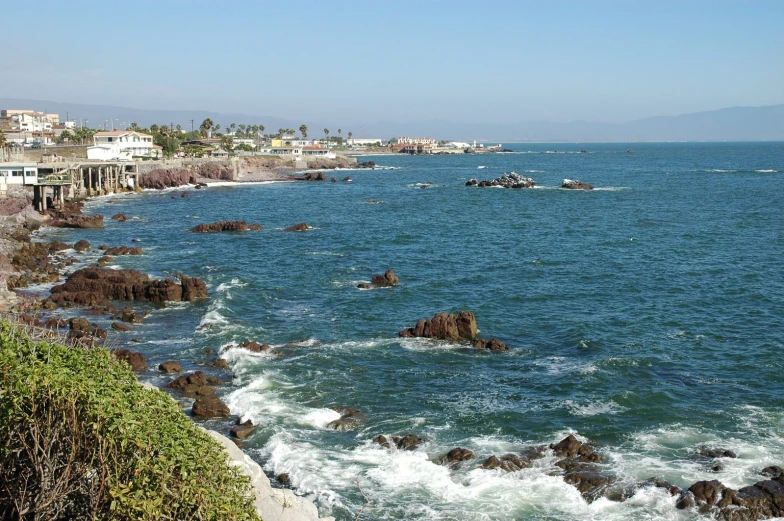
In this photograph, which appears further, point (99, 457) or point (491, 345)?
point (491, 345)

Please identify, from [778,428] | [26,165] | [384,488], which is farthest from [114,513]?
[26,165]

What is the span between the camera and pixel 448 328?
38.9 m

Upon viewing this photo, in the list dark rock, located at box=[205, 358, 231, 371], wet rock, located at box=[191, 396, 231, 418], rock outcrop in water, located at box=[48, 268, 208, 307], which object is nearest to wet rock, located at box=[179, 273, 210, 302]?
rock outcrop in water, located at box=[48, 268, 208, 307]

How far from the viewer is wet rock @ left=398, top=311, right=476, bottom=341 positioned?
3884 centimetres

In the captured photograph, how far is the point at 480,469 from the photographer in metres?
25.0

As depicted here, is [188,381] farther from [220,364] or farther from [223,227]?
[223,227]

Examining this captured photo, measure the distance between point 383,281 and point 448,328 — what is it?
13.2 metres

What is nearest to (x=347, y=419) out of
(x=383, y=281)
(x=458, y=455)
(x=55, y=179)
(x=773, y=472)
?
(x=458, y=455)

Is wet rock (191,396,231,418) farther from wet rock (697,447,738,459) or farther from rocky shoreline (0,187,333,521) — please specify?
wet rock (697,447,738,459)

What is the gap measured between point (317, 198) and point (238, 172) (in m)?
40.1

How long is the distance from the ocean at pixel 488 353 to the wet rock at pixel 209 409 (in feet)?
2.88

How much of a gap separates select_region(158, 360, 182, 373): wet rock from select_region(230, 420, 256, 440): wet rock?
675 centimetres

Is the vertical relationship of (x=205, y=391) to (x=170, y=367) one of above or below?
below

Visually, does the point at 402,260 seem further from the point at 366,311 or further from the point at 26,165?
the point at 26,165
